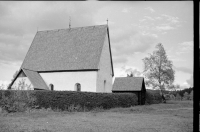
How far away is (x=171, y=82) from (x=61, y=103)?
36767 millimetres

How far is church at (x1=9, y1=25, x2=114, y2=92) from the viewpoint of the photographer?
35.6 meters

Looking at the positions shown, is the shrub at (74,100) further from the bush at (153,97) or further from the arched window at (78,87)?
the bush at (153,97)

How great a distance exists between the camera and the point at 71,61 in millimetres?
37312

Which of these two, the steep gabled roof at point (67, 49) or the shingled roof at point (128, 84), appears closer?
the steep gabled roof at point (67, 49)

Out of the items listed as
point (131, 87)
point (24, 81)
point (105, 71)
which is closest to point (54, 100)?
point (24, 81)

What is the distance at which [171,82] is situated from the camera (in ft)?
183

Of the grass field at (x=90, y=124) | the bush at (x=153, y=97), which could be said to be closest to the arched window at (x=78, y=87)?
the grass field at (x=90, y=124)

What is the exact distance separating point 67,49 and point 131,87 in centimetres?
1357

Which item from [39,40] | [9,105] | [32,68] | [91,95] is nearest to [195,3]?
[9,105]

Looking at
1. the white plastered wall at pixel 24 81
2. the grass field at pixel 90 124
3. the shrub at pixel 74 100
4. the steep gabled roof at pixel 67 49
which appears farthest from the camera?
the steep gabled roof at pixel 67 49

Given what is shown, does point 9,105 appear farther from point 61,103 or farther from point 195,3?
point 195,3

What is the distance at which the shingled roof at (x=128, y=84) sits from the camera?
1732 inches

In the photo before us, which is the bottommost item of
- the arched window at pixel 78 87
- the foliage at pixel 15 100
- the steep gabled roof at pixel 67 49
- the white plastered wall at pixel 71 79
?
the foliage at pixel 15 100

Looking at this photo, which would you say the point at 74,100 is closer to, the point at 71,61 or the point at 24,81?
the point at 24,81
